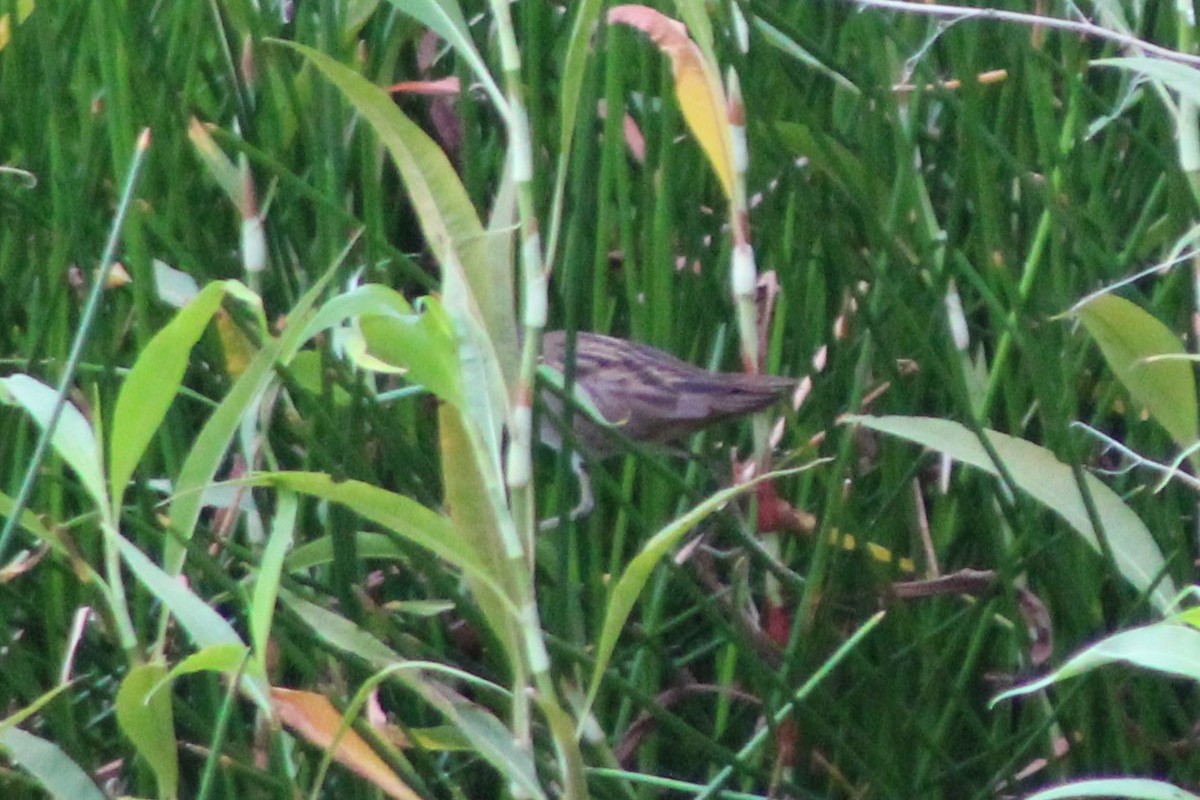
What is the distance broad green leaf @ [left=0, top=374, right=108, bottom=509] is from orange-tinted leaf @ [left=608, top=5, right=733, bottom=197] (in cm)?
28

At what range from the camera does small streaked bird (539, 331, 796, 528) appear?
2.54 ft

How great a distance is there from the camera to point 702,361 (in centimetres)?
90

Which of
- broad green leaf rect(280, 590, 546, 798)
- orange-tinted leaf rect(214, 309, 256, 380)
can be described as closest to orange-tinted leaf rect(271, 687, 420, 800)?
broad green leaf rect(280, 590, 546, 798)

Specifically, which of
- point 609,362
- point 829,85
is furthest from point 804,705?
point 829,85

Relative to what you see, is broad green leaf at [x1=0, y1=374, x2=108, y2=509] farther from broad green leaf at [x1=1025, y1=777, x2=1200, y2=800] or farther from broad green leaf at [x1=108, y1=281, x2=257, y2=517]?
broad green leaf at [x1=1025, y1=777, x2=1200, y2=800]

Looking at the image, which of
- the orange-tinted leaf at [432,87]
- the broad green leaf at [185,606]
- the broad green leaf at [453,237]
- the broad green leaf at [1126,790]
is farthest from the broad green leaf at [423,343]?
the orange-tinted leaf at [432,87]

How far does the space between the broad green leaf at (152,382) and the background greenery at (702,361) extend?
11 cm

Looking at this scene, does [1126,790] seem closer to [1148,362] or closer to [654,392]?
[1148,362]

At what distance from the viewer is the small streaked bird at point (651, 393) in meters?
0.77

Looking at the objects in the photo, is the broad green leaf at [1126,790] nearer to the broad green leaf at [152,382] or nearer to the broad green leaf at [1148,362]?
the broad green leaf at [1148,362]

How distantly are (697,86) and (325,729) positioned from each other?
308mm

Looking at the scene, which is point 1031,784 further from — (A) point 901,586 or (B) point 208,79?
(B) point 208,79

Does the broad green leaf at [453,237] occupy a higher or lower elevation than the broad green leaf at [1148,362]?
higher

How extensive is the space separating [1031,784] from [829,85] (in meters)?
0.44
